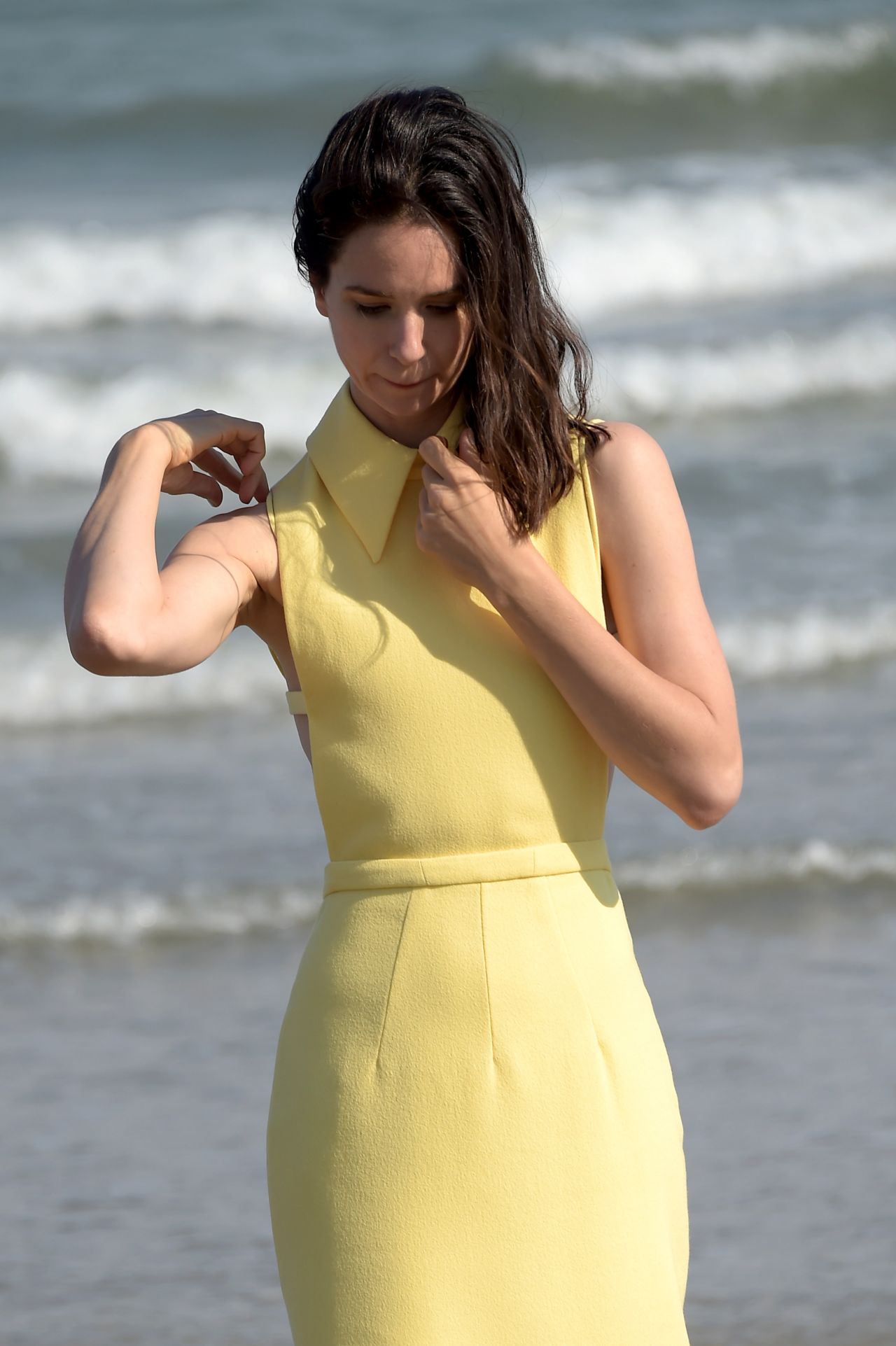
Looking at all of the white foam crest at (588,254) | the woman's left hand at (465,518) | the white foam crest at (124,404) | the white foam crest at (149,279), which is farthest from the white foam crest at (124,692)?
the white foam crest at (149,279)

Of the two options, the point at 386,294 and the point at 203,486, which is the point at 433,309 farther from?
the point at 203,486

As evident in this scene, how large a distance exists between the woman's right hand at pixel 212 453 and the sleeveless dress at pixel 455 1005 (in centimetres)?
14

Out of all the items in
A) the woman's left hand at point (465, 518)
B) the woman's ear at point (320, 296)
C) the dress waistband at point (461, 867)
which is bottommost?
the dress waistband at point (461, 867)

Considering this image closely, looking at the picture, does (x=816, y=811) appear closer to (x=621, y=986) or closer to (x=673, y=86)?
(x=621, y=986)

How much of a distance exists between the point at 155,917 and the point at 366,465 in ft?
10.1

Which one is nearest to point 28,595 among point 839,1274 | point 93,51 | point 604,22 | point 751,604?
point 751,604

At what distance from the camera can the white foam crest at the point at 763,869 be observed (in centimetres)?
464

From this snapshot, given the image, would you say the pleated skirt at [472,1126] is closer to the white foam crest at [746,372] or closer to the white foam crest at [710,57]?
the white foam crest at [746,372]

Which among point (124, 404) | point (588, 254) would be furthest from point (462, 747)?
point (588, 254)

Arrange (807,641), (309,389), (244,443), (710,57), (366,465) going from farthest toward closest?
(710,57) < (309,389) < (807,641) < (244,443) < (366,465)

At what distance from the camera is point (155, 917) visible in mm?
4633

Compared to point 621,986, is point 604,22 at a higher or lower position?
higher

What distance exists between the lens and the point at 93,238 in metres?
11.8

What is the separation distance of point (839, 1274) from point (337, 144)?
7.44 feet
